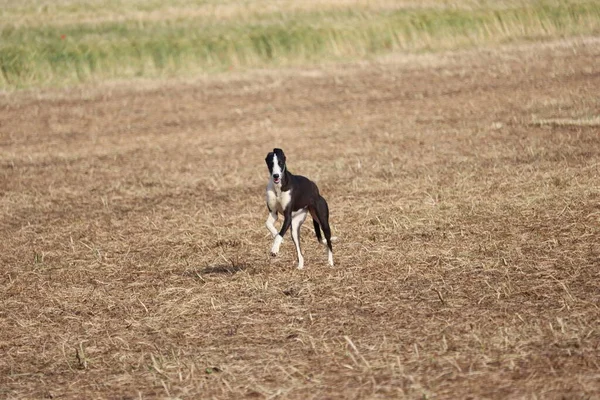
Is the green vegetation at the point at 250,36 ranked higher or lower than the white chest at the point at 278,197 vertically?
lower

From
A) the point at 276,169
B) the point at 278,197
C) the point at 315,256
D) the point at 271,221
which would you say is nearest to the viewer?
the point at 276,169

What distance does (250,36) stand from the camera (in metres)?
34.0

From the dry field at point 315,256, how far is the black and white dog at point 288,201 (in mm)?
508

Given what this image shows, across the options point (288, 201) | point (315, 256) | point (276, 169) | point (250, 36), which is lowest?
point (250, 36)

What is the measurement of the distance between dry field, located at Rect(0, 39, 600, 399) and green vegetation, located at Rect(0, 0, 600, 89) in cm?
735

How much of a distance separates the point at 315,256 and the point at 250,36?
23.2 m

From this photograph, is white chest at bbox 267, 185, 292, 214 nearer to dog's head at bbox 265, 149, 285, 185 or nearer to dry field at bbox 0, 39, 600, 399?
dog's head at bbox 265, 149, 285, 185

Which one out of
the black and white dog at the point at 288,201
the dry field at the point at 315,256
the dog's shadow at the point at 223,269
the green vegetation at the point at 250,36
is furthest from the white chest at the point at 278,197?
the green vegetation at the point at 250,36

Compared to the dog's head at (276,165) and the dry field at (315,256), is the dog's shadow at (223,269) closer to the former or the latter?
the dry field at (315,256)

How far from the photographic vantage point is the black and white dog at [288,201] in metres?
10.1

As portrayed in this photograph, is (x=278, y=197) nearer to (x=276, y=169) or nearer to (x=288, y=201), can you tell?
(x=288, y=201)

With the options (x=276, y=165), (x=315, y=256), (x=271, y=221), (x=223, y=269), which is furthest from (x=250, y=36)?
(x=276, y=165)

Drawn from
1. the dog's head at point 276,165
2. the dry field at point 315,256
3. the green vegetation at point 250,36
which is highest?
the dog's head at point 276,165

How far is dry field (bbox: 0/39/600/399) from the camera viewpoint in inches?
309
